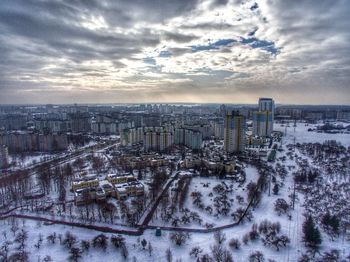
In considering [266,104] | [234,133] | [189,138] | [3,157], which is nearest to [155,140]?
[189,138]

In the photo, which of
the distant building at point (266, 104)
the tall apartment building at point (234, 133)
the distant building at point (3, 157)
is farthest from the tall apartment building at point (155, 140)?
the distant building at point (266, 104)

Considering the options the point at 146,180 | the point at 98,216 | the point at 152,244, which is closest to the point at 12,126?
the point at 146,180

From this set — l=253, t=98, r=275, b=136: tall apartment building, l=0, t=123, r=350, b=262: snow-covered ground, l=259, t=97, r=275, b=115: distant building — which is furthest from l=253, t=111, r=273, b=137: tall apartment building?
l=0, t=123, r=350, b=262: snow-covered ground

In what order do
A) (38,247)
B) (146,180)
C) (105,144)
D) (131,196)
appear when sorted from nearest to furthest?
1. (38,247)
2. (131,196)
3. (146,180)
4. (105,144)

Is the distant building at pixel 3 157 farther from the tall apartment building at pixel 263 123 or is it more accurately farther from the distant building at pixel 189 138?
the tall apartment building at pixel 263 123

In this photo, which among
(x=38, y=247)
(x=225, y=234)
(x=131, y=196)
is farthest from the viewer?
(x=131, y=196)

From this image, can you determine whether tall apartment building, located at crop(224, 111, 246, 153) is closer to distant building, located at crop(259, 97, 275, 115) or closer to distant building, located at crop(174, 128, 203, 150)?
distant building, located at crop(174, 128, 203, 150)

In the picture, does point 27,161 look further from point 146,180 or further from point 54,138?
point 146,180
